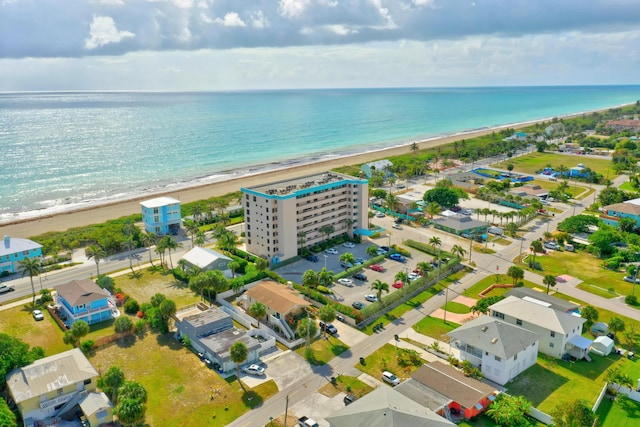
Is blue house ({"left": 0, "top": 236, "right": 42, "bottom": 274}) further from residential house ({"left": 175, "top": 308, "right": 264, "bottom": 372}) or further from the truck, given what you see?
the truck

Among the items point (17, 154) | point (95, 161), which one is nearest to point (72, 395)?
point (95, 161)

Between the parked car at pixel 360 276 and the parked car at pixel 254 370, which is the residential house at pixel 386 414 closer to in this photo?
the parked car at pixel 254 370

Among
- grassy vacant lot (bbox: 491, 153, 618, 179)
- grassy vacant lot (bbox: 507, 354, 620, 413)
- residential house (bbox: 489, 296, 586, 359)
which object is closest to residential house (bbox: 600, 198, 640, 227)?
grassy vacant lot (bbox: 491, 153, 618, 179)

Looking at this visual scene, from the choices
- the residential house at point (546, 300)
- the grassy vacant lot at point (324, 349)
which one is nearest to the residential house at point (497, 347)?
the residential house at point (546, 300)

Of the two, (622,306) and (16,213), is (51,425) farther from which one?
(16,213)

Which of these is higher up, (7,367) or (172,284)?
(7,367)

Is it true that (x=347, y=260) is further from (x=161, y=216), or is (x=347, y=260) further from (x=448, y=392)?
(x=161, y=216)

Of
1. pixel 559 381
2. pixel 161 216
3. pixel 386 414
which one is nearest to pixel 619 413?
pixel 559 381
